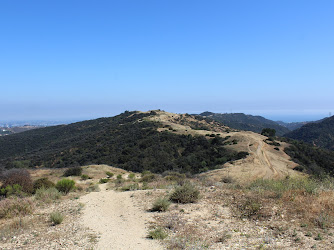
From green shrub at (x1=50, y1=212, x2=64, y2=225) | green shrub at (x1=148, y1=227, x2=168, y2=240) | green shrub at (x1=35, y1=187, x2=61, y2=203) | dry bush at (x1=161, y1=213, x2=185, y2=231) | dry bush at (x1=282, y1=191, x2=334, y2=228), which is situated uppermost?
dry bush at (x1=282, y1=191, x2=334, y2=228)

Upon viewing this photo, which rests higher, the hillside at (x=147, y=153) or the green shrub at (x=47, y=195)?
the green shrub at (x=47, y=195)

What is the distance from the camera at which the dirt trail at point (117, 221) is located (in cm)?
599

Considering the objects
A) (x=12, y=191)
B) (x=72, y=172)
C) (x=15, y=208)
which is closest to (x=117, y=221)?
(x=15, y=208)

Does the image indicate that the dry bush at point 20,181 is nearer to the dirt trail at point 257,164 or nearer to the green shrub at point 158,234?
the green shrub at point 158,234

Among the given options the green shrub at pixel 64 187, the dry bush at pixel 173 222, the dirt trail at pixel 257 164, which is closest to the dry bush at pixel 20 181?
the green shrub at pixel 64 187

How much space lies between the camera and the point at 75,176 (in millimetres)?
22547

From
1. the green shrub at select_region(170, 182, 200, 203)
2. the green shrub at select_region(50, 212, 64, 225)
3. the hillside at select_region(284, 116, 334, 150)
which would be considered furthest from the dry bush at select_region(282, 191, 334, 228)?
the hillside at select_region(284, 116, 334, 150)

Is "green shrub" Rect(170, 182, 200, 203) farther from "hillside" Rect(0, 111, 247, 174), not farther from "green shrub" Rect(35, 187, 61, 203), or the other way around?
"hillside" Rect(0, 111, 247, 174)

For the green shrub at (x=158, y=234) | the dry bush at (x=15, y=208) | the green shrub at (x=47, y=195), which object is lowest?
the green shrub at (x=47, y=195)

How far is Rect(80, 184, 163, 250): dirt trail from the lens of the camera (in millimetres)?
5988

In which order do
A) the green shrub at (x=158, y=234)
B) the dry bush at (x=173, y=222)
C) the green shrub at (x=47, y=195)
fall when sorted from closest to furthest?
the green shrub at (x=158, y=234) → the dry bush at (x=173, y=222) → the green shrub at (x=47, y=195)

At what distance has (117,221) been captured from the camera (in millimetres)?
7848

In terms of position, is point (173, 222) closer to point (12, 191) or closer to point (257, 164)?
point (12, 191)

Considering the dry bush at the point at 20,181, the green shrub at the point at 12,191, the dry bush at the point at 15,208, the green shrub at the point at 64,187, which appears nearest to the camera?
the dry bush at the point at 15,208
